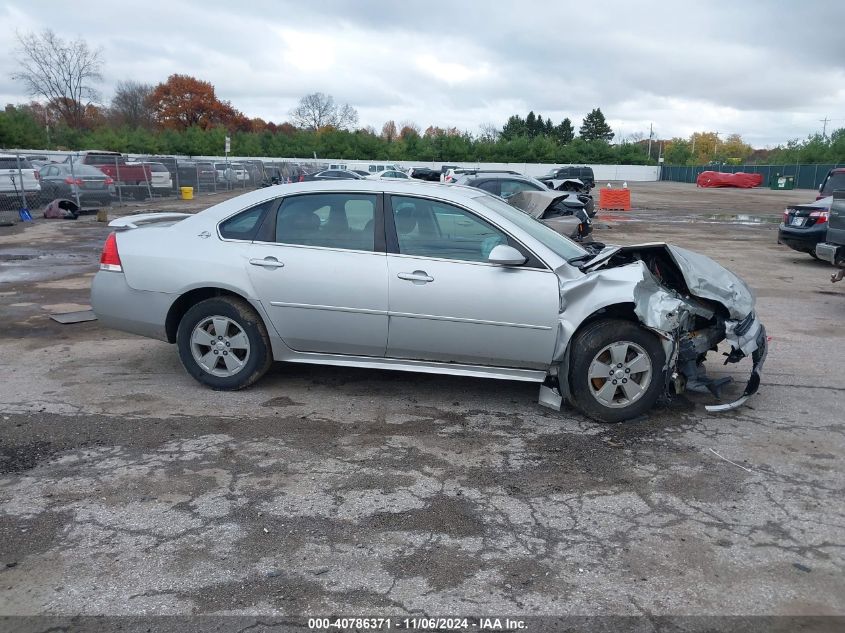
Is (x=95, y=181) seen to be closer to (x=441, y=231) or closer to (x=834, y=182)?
(x=834, y=182)

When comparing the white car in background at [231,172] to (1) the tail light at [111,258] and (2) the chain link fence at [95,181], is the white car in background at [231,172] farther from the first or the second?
(1) the tail light at [111,258]

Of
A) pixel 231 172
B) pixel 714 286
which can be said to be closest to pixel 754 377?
pixel 714 286

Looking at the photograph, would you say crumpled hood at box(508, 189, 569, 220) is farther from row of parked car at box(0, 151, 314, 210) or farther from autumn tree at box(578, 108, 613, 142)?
autumn tree at box(578, 108, 613, 142)

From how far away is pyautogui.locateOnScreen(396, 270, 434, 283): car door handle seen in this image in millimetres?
5207

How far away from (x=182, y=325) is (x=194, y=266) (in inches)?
18.6

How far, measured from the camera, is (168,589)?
3.18 metres

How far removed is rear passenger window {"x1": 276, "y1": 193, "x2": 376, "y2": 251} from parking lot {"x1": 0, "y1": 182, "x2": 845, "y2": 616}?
48.4 inches

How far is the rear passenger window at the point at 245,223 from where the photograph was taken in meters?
5.64

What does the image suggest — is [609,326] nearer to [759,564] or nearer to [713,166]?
[759,564]

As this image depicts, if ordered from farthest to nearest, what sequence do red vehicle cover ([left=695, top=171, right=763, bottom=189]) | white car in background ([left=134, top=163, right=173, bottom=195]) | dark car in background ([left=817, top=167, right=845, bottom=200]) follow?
1. red vehicle cover ([left=695, top=171, right=763, bottom=189])
2. white car in background ([left=134, top=163, right=173, bottom=195])
3. dark car in background ([left=817, top=167, right=845, bottom=200])

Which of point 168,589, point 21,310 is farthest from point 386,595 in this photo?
point 21,310

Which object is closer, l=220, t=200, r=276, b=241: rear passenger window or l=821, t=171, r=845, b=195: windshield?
l=220, t=200, r=276, b=241: rear passenger window

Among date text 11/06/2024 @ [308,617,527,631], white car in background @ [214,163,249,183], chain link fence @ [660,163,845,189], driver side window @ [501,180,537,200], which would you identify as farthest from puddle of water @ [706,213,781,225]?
chain link fence @ [660,163,845,189]

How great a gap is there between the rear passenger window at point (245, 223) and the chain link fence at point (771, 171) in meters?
51.4
